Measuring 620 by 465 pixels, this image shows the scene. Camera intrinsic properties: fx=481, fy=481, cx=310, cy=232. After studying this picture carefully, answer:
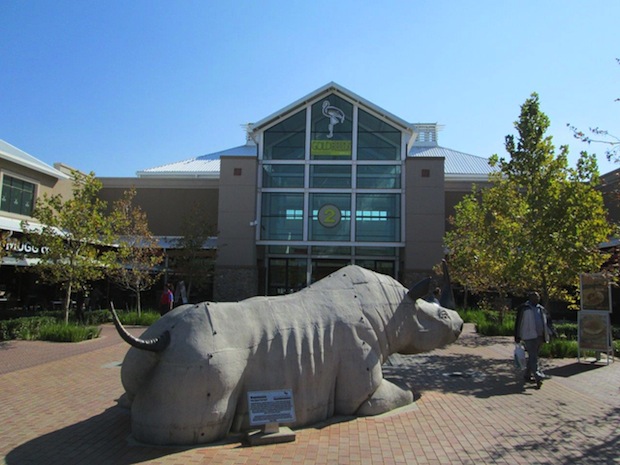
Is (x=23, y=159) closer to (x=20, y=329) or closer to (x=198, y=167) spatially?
(x=20, y=329)

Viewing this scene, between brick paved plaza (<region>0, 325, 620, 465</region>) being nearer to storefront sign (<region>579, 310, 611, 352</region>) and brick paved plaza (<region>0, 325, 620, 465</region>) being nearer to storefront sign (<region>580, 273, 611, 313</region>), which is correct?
storefront sign (<region>579, 310, 611, 352</region>)

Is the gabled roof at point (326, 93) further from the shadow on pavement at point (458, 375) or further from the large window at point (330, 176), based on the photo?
the shadow on pavement at point (458, 375)

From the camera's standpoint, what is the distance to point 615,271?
440 inches

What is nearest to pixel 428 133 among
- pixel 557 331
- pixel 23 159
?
pixel 557 331

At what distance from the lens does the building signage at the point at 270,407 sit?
5.66 metres

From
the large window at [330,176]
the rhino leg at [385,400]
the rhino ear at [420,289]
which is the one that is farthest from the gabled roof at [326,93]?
the rhino leg at [385,400]

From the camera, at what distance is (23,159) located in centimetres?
2464

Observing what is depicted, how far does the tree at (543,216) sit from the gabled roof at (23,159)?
22166 mm

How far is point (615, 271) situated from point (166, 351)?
34.2 feet

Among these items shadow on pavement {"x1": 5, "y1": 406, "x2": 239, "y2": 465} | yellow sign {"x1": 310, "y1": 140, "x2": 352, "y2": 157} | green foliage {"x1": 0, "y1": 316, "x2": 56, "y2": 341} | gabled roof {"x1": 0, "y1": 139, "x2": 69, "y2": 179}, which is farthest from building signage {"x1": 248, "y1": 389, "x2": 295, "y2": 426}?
yellow sign {"x1": 310, "y1": 140, "x2": 352, "y2": 157}

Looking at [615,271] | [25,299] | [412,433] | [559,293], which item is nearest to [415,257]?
[559,293]

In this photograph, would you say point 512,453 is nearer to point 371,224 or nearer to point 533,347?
point 533,347

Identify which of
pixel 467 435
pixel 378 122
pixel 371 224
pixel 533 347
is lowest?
pixel 467 435

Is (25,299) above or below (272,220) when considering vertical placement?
below
